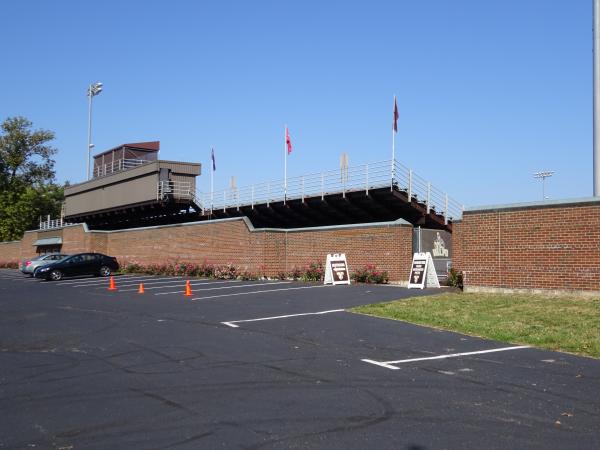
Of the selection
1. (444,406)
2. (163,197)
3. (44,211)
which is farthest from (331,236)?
(44,211)

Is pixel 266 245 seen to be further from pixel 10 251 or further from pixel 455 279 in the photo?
pixel 10 251

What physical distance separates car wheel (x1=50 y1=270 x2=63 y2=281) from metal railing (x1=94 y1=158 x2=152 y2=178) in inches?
602

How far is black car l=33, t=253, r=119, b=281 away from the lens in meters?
35.1

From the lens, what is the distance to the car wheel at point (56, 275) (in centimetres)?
3512

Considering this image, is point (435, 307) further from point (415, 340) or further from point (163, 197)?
point (163, 197)

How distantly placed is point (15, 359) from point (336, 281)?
14.4 meters

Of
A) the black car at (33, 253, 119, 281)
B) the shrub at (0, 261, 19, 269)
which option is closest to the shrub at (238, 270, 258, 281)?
the black car at (33, 253, 119, 281)

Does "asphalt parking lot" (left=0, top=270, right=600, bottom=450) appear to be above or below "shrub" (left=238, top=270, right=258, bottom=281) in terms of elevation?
below

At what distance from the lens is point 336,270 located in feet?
75.8

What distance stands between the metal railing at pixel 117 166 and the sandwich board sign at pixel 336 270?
30038 millimetres

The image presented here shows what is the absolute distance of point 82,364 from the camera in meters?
9.26

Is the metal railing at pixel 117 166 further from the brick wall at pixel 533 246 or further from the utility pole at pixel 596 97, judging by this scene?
the utility pole at pixel 596 97

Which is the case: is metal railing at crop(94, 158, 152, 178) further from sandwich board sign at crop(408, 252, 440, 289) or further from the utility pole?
the utility pole

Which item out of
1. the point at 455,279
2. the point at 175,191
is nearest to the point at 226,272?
the point at 455,279
